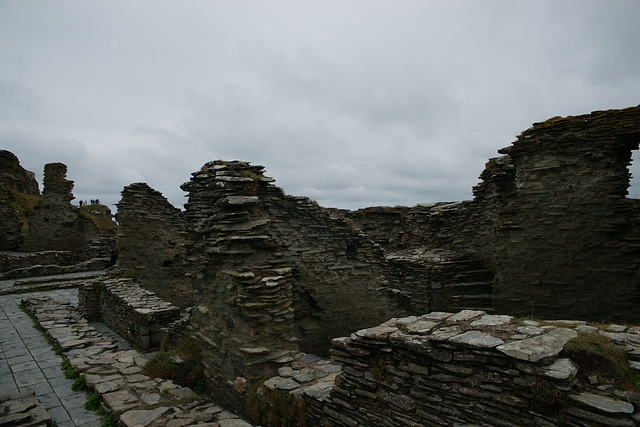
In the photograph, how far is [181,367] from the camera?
9164mm

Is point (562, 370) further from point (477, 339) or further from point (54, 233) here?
point (54, 233)

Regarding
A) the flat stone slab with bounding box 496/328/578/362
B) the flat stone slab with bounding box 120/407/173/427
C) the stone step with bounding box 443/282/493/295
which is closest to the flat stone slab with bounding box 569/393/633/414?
the flat stone slab with bounding box 496/328/578/362

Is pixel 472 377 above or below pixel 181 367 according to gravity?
above

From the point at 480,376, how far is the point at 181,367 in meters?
7.94

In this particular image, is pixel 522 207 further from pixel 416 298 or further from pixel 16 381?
pixel 16 381

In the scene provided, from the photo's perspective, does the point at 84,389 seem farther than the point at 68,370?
No

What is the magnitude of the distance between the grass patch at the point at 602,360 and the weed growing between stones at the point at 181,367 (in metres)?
8.54

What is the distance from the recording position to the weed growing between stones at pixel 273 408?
638 cm

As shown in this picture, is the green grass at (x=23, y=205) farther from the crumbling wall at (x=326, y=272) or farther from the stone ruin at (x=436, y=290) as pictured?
the crumbling wall at (x=326, y=272)

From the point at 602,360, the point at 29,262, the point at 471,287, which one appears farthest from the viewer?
the point at 29,262

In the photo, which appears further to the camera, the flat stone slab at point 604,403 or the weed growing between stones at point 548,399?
the weed growing between stones at point 548,399

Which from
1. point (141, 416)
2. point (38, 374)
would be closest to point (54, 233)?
point (38, 374)

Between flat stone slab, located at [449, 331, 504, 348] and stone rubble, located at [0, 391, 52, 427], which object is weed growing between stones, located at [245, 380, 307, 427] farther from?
stone rubble, located at [0, 391, 52, 427]

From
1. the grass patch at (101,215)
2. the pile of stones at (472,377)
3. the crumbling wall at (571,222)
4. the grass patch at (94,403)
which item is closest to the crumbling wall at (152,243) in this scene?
the grass patch at (94,403)
